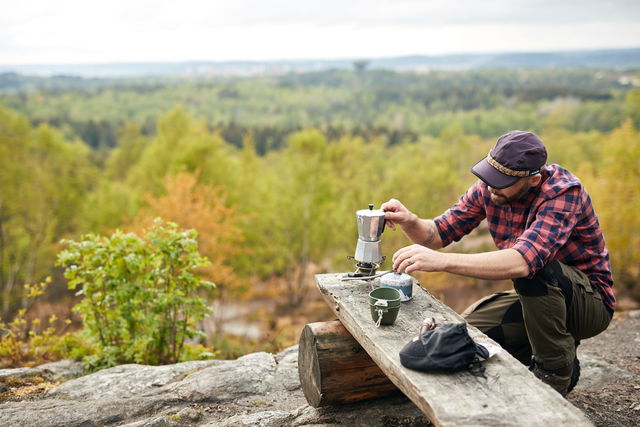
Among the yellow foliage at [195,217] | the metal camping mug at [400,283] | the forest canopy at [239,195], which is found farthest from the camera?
the forest canopy at [239,195]


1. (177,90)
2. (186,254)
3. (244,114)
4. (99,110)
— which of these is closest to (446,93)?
(244,114)

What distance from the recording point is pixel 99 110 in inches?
3644

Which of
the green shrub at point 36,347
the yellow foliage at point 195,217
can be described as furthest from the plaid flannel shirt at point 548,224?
the yellow foliage at point 195,217

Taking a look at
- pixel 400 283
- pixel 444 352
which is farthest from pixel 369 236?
pixel 444 352

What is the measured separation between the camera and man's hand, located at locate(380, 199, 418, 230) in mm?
3910

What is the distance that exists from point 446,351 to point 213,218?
15.0 metres

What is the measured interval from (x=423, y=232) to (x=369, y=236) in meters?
0.64

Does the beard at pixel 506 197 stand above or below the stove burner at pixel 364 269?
above

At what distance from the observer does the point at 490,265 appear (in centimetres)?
307

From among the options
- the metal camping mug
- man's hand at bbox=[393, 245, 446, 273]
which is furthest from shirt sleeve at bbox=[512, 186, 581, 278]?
the metal camping mug

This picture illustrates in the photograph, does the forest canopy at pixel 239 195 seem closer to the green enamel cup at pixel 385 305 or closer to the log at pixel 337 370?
the log at pixel 337 370

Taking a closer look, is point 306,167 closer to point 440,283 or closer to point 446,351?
point 440,283

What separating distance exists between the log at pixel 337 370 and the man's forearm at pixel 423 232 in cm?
98

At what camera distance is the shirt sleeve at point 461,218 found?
4051 mm
